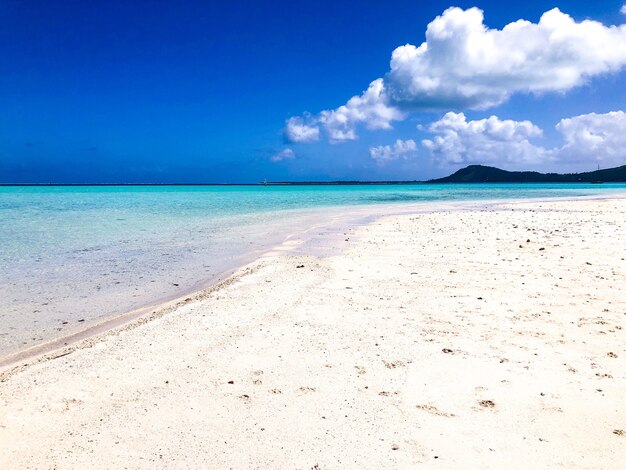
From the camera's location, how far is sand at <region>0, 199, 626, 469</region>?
3471mm

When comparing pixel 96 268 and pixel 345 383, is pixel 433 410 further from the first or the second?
pixel 96 268

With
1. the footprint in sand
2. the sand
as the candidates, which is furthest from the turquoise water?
the footprint in sand

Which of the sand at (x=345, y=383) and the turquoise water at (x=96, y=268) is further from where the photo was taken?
the turquoise water at (x=96, y=268)

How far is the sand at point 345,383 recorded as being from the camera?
11.4 feet

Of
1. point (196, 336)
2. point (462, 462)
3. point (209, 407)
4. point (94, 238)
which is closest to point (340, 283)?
point (196, 336)

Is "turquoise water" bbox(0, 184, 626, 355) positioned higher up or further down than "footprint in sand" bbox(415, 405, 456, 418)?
higher up

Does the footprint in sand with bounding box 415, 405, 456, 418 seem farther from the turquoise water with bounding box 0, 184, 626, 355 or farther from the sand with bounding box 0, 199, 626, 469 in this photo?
the turquoise water with bounding box 0, 184, 626, 355

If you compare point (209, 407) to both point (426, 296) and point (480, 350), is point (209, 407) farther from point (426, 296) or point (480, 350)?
point (426, 296)

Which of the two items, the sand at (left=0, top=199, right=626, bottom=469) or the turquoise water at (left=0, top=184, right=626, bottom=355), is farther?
the turquoise water at (left=0, top=184, right=626, bottom=355)

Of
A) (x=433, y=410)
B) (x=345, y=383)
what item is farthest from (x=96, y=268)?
(x=433, y=410)

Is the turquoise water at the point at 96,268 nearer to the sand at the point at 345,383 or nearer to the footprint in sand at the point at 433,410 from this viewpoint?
the sand at the point at 345,383

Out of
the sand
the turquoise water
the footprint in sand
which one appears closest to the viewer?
the sand

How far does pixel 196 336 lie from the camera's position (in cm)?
606

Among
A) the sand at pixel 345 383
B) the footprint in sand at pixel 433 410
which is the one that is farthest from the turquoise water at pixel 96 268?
the footprint in sand at pixel 433 410
